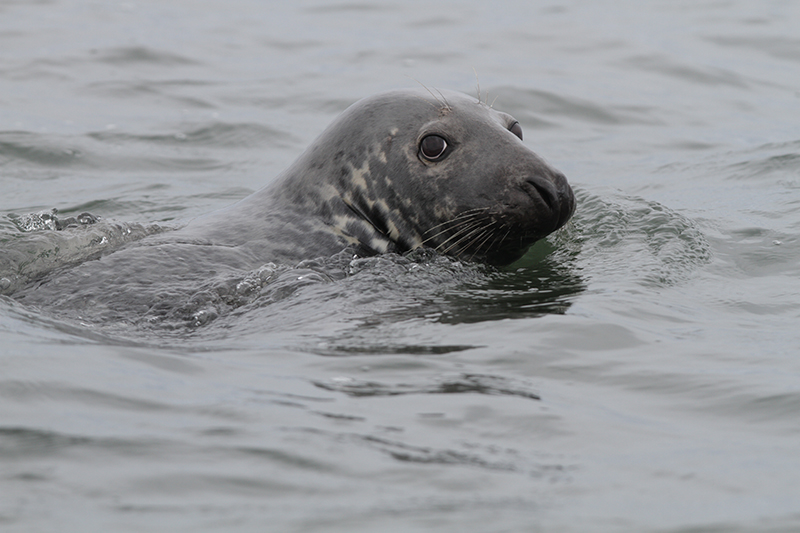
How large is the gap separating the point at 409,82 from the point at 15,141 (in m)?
4.87

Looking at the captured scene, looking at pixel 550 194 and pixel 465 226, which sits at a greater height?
pixel 550 194

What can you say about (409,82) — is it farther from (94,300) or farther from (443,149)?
(94,300)

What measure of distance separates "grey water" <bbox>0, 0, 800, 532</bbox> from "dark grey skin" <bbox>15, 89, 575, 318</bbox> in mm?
197

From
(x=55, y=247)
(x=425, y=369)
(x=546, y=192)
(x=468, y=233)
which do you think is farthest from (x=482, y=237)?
(x=55, y=247)

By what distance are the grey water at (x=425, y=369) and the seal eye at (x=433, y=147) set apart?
1.80 ft

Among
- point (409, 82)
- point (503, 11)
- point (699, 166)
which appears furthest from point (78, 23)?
point (699, 166)

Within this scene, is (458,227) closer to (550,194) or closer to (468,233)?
(468,233)

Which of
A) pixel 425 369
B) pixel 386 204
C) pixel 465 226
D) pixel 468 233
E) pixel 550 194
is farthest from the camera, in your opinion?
pixel 386 204

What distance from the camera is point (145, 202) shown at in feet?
27.8

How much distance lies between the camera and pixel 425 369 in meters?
4.00

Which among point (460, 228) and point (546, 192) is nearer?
point (546, 192)

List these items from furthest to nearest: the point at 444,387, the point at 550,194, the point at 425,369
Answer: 1. the point at 550,194
2. the point at 425,369
3. the point at 444,387

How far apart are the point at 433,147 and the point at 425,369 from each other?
5.85 feet

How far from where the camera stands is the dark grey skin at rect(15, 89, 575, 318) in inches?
203
